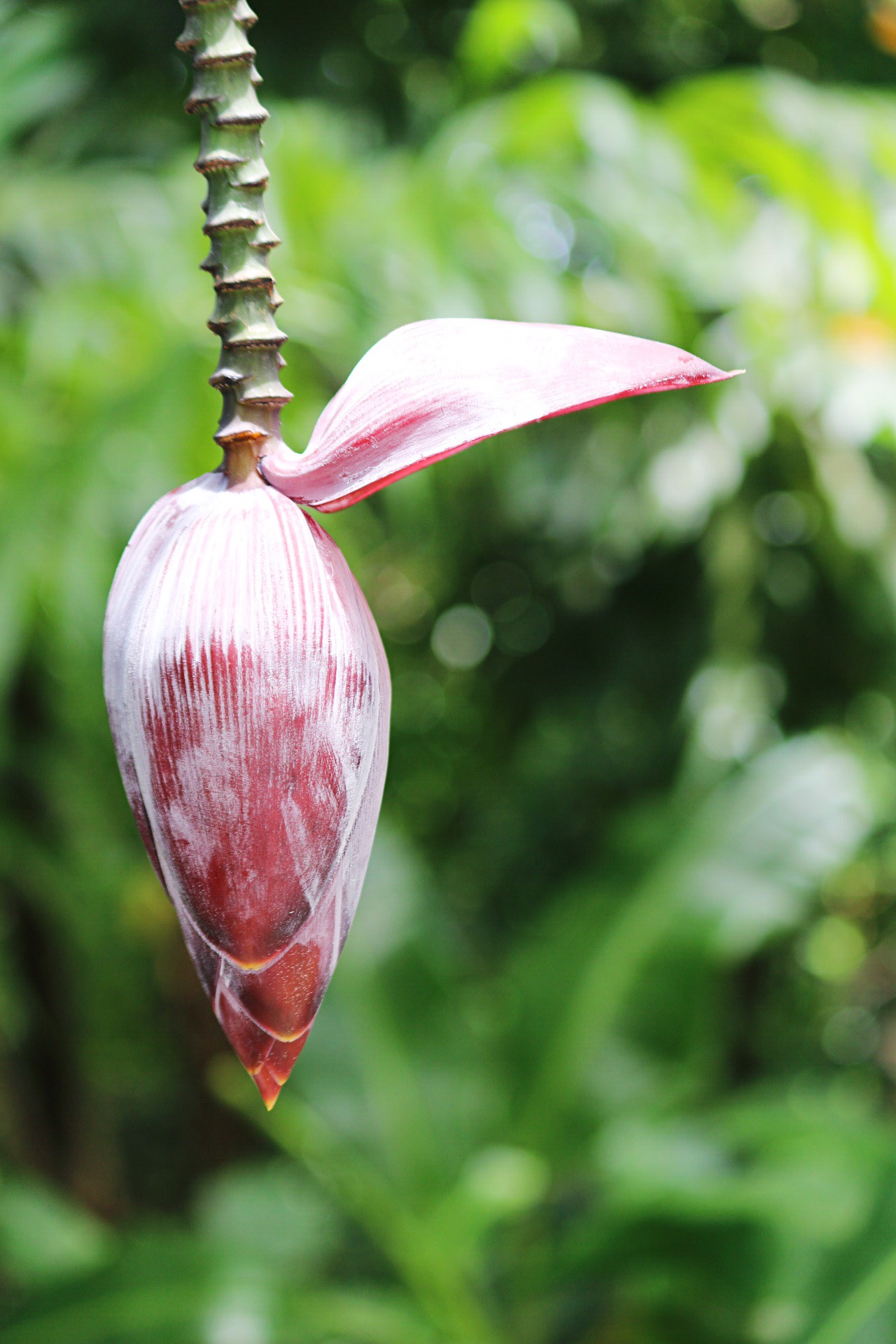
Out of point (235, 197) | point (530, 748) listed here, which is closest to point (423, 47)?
point (530, 748)

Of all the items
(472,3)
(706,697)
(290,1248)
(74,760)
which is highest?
(472,3)

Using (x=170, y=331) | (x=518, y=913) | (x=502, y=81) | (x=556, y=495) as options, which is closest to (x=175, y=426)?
(x=170, y=331)

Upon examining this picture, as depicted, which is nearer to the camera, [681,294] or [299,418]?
[299,418]

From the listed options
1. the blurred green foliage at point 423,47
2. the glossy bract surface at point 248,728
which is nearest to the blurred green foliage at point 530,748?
the blurred green foliage at point 423,47

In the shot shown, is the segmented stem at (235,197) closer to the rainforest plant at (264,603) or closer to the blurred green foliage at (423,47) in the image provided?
the rainforest plant at (264,603)

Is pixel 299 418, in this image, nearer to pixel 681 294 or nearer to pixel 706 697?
pixel 681 294

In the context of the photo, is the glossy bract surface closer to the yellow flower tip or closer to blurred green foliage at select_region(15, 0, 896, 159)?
the yellow flower tip
